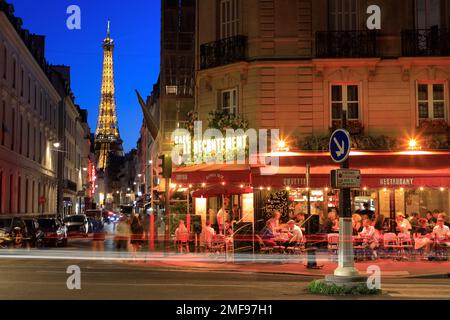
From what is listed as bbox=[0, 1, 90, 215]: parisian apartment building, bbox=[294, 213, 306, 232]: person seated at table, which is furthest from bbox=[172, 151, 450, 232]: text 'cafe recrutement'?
bbox=[0, 1, 90, 215]: parisian apartment building

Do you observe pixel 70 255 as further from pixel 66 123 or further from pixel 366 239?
pixel 66 123

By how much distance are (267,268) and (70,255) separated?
392 inches

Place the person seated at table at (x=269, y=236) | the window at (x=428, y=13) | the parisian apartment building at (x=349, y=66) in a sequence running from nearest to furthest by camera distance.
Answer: the person seated at table at (x=269, y=236), the parisian apartment building at (x=349, y=66), the window at (x=428, y=13)

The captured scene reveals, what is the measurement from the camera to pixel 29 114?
47156 millimetres

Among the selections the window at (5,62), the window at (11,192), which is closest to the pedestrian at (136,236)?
the window at (5,62)

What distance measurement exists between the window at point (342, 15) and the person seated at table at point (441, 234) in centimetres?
950

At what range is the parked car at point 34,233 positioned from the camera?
30.3 metres

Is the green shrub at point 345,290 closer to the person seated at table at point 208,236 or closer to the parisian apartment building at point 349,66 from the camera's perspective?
the person seated at table at point 208,236

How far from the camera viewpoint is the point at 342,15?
26922 mm

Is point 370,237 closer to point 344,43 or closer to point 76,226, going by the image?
point 344,43

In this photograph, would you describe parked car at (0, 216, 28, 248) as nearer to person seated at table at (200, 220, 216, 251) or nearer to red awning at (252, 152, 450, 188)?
person seated at table at (200, 220, 216, 251)

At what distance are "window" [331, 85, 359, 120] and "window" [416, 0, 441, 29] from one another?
144 inches

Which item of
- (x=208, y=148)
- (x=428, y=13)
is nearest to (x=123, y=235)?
(x=208, y=148)
